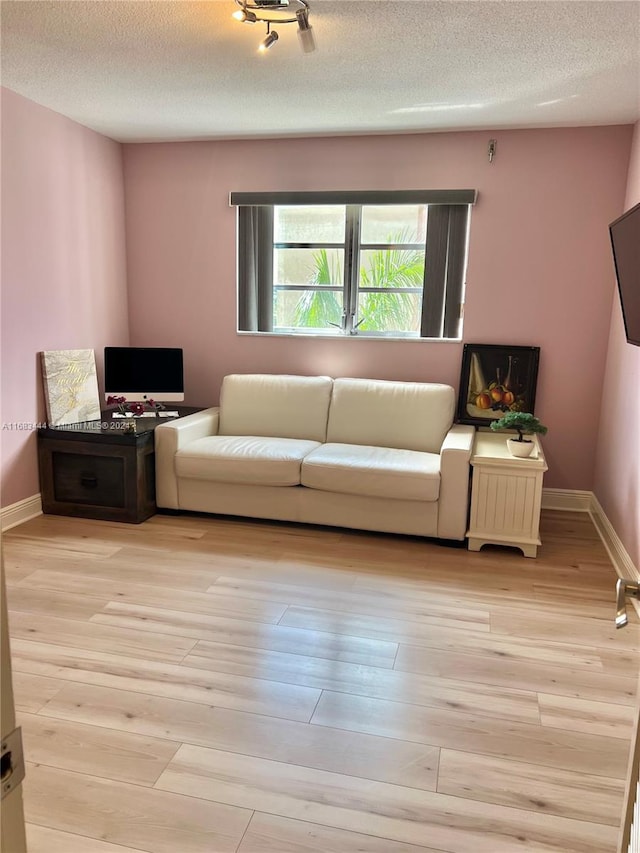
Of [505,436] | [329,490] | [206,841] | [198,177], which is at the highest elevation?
[198,177]

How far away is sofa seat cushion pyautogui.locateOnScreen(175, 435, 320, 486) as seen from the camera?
11.7ft

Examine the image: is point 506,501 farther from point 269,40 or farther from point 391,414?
point 269,40

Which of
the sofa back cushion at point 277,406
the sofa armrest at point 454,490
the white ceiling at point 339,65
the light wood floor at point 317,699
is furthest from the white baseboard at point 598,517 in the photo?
the white ceiling at point 339,65

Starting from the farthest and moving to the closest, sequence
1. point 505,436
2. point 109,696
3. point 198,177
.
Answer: point 198,177 → point 505,436 → point 109,696

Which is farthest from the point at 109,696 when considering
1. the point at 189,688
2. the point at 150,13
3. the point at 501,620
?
the point at 150,13

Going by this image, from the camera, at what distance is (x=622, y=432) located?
11.2 ft

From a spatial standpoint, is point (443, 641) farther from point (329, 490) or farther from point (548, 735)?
point (329, 490)

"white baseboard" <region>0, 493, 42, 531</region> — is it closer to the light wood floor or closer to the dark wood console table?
the dark wood console table

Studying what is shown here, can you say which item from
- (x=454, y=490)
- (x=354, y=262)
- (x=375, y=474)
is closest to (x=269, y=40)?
(x=354, y=262)

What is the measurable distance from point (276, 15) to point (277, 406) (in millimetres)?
2331

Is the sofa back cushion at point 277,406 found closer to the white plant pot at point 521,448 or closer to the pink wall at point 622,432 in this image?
the white plant pot at point 521,448

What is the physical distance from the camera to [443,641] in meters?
2.44

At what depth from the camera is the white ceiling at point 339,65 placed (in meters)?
2.37

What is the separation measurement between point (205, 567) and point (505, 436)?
7.02ft
